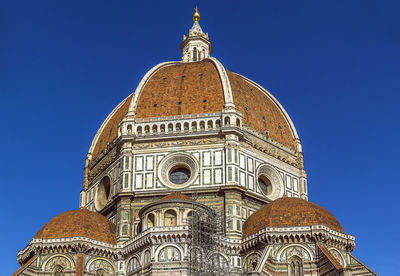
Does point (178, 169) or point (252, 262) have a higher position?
point (178, 169)

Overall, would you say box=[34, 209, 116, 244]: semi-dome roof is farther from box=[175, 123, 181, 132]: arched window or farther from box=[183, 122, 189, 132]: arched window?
box=[183, 122, 189, 132]: arched window

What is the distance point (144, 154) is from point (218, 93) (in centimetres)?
726

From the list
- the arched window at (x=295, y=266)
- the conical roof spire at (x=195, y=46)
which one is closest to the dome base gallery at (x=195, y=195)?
the arched window at (x=295, y=266)

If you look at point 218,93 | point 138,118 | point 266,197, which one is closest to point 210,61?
point 218,93

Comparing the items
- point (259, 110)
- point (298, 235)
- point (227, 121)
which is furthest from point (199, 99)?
point (298, 235)

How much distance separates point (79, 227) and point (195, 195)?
7.72 meters

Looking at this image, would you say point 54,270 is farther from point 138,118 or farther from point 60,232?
point 138,118

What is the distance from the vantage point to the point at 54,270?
38.5m

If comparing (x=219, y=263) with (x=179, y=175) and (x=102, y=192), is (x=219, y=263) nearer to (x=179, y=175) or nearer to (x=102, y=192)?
(x=179, y=175)

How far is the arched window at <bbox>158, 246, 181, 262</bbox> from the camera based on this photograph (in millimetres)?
36834

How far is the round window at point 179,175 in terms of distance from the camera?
144 feet

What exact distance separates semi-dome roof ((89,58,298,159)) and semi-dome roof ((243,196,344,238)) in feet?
27.6

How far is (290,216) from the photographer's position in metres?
38.5

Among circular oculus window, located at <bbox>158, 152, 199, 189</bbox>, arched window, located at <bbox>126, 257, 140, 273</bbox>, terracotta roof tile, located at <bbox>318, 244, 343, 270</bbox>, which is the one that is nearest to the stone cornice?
terracotta roof tile, located at <bbox>318, 244, 343, 270</bbox>
